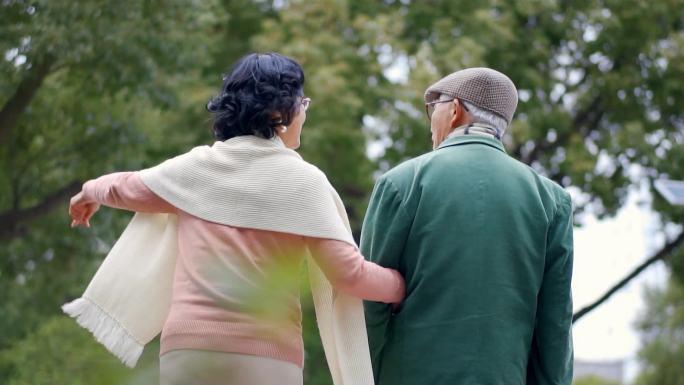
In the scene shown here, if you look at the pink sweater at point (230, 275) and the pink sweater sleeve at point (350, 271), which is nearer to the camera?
the pink sweater at point (230, 275)

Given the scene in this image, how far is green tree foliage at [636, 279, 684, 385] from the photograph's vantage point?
2495 cm

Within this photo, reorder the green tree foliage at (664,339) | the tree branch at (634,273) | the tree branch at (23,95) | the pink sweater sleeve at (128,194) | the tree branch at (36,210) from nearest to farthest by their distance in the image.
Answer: the pink sweater sleeve at (128,194)
the tree branch at (23,95)
the tree branch at (36,210)
the tree branch at (634,273)
the green tree foliage at (664,339)

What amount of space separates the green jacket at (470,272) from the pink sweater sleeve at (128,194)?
0.61 metres

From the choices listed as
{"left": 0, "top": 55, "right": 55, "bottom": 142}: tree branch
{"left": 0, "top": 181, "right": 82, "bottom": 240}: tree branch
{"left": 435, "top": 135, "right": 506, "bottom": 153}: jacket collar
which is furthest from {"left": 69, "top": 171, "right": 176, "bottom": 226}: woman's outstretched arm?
{"left": 0, "top": 181, "right": 82, "bottom": 240}: tree branch

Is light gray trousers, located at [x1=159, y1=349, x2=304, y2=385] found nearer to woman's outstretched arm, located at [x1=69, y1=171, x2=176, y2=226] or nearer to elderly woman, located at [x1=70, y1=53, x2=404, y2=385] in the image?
elderly woman, located at [x1=70, y1=53, x2=404, y2=385]

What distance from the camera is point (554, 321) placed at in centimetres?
347

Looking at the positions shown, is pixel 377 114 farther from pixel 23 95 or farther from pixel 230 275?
pixel 230 275

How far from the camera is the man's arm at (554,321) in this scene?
3.47 m

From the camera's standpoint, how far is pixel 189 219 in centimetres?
324

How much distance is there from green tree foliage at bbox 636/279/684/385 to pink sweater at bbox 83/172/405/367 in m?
18.6

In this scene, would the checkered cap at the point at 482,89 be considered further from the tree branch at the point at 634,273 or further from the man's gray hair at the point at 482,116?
the tree branch at the point at 634,273

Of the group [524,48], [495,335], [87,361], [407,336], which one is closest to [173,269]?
[407,336]

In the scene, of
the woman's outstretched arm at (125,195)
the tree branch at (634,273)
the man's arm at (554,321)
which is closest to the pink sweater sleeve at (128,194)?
the woman's outstretched arm at (125,195)

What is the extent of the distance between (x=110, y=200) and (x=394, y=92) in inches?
406
